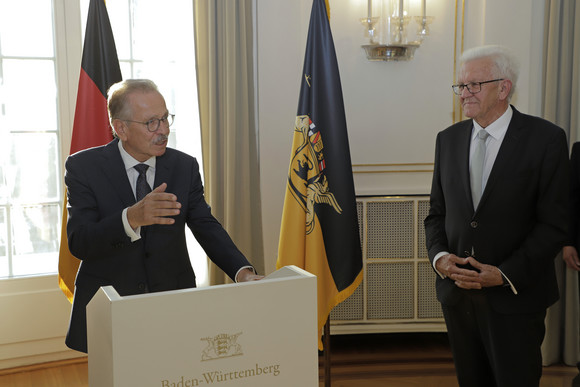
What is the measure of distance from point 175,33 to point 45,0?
85 cm

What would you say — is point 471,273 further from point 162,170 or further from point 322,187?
point 162,170

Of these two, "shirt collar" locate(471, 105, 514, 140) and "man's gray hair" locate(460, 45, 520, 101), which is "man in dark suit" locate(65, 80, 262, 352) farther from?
"man's gray hair" locate(460, 45, 520, 101)

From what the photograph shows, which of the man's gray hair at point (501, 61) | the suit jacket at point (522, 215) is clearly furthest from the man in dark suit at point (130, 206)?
the man's gray hair at point (501, 61)

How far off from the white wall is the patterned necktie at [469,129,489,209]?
155 centimetres

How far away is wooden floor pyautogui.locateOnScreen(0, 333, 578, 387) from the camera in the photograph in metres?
3.66

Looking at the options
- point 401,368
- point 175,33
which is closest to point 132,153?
point 175,33

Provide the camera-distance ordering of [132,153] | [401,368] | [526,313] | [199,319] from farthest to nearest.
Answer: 1. [401,368]
2. [526,313]
3. [132,153]
4. [199,319]

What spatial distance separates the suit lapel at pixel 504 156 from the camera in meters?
2.43

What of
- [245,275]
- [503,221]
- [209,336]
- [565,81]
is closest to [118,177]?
[245,275]

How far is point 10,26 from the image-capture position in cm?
386

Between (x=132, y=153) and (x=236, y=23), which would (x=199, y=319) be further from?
(x=236, y=23)

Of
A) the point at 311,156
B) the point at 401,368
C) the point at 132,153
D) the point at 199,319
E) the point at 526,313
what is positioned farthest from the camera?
the point at 401,368

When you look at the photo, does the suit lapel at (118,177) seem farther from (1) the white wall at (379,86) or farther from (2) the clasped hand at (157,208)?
(1) the white wall at (379,86)

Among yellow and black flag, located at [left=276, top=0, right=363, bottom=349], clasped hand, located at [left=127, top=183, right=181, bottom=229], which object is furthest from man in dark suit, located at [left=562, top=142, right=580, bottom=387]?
clasped hand, located at [left=127, top=183, right=181, bottom=229]
